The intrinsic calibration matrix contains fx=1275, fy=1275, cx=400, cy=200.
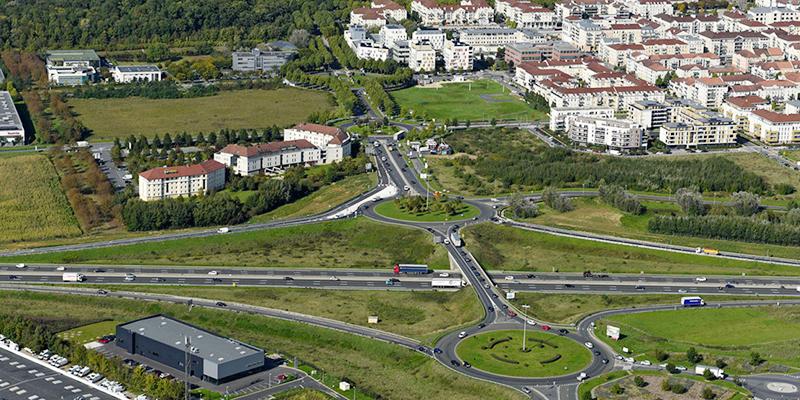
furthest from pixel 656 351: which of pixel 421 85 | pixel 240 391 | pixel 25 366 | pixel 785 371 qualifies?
pixel 421 85

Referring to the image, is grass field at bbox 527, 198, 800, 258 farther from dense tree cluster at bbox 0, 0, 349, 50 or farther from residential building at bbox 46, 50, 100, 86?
dense tree cluster at bbox 0, 0, 349, 50

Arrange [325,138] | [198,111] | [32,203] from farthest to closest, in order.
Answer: [198,111] < [325,138] < [32,203]

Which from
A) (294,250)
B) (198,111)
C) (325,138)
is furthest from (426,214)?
(198,111)

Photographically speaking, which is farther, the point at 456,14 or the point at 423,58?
the point at 456,14

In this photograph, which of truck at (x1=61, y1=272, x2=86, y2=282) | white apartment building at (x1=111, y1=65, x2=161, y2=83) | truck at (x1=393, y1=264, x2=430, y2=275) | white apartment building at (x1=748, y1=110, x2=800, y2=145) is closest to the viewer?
truck at (x1=61, y1=272, x2=86, y2=282)

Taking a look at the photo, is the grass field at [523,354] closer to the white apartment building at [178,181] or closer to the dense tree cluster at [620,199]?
the dense tree cluster at [620,199]

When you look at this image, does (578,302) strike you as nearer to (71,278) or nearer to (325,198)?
(325,198)

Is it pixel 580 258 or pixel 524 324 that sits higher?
pixel 524 324

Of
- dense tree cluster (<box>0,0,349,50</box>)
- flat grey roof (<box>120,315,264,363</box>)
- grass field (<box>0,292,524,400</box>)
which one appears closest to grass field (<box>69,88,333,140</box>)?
dense tree cluster (<box>0,0,349,50</box>)
